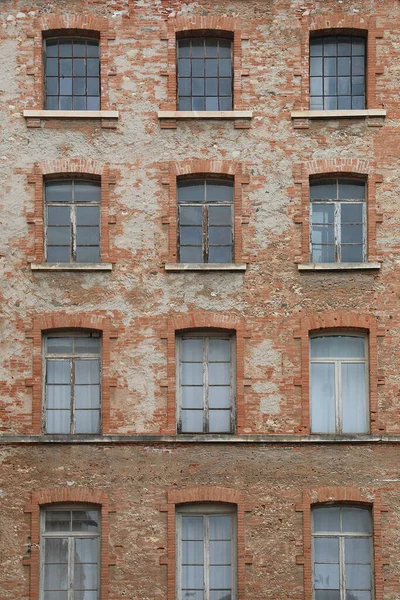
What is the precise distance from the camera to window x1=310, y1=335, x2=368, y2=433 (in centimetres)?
3262

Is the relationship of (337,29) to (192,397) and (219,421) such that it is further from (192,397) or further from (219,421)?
(219,421)

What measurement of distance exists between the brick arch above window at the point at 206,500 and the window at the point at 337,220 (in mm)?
5159

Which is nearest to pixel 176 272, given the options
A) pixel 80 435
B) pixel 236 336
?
pixel 236 336

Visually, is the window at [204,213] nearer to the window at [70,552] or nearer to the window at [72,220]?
the window at [72,220]

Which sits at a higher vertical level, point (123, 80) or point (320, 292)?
point (123, 80)

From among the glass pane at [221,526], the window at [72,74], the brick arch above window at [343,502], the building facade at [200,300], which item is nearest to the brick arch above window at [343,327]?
the building facade at [200,300]

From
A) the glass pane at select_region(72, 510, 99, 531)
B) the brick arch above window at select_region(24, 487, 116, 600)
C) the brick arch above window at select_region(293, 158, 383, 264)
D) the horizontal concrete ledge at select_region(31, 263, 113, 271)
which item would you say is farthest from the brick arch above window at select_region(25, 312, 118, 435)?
the brick arch above window at select_region(293, 158, 383, 264)

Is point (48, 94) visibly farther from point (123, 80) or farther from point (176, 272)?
point (176, 272)

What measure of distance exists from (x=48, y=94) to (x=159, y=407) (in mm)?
7020

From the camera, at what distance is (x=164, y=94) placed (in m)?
33.3

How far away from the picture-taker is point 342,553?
1254 inches

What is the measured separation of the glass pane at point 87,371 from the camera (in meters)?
32.6

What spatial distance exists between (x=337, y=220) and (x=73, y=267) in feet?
18.1

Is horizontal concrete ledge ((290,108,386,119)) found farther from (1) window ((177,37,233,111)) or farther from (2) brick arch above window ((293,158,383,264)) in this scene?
(1) window ((177,37,233,111))
